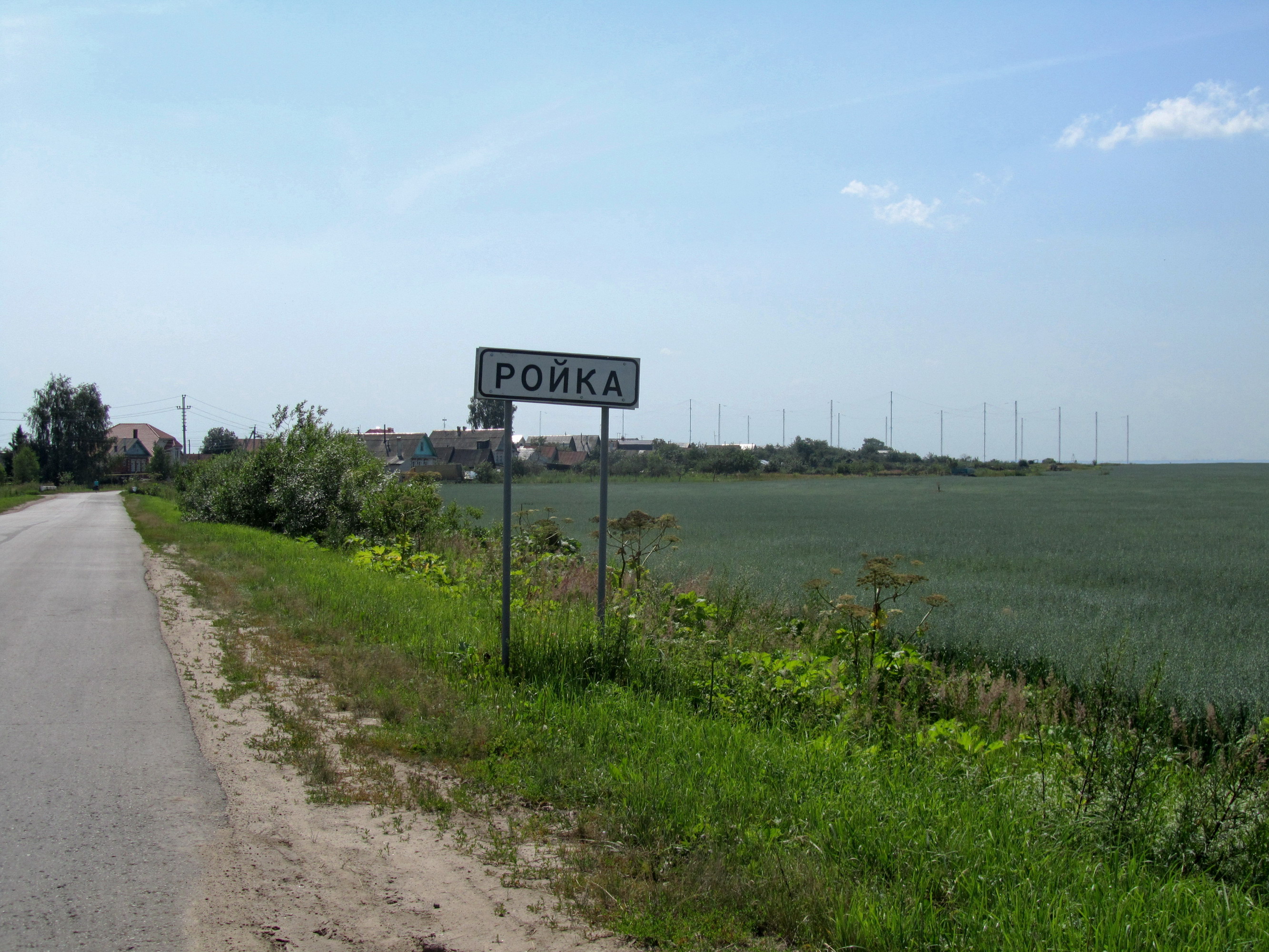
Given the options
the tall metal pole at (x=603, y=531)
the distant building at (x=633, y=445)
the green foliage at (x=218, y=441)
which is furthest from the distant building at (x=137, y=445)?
the tall metal pole at (x=603, y=531)

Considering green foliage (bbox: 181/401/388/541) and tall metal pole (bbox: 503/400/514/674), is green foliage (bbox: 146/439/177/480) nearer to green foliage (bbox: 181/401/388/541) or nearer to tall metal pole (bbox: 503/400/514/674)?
green foliage (bbox: 181/401/388/541)

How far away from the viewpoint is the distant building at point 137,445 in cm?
11525

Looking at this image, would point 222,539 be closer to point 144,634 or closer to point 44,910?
point 144,634

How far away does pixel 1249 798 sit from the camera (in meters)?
4.02

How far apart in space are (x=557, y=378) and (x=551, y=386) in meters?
0.09

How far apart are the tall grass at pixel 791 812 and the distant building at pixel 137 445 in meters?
115

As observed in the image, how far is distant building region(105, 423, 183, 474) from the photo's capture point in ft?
378

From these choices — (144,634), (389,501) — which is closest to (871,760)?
(144,634)

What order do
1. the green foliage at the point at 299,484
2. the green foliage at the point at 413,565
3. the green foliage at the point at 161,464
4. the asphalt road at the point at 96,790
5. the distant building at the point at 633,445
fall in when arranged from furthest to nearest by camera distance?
the distant building at the point at 633,445 < the green foliage at the point at 161,464 < the green foliage at the point at 299,484 < the green foliage at the point at 413,565 < the asphalt road at the point at 96,790

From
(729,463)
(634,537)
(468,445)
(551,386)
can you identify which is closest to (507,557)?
(551,386)

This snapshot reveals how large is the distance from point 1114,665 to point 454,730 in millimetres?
3776

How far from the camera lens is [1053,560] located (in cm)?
1700

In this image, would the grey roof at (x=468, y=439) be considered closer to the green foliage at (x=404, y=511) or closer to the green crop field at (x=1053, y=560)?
the green crop field at (x=1053, y=560)

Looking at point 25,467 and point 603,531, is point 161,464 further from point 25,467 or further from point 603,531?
point 603,531
